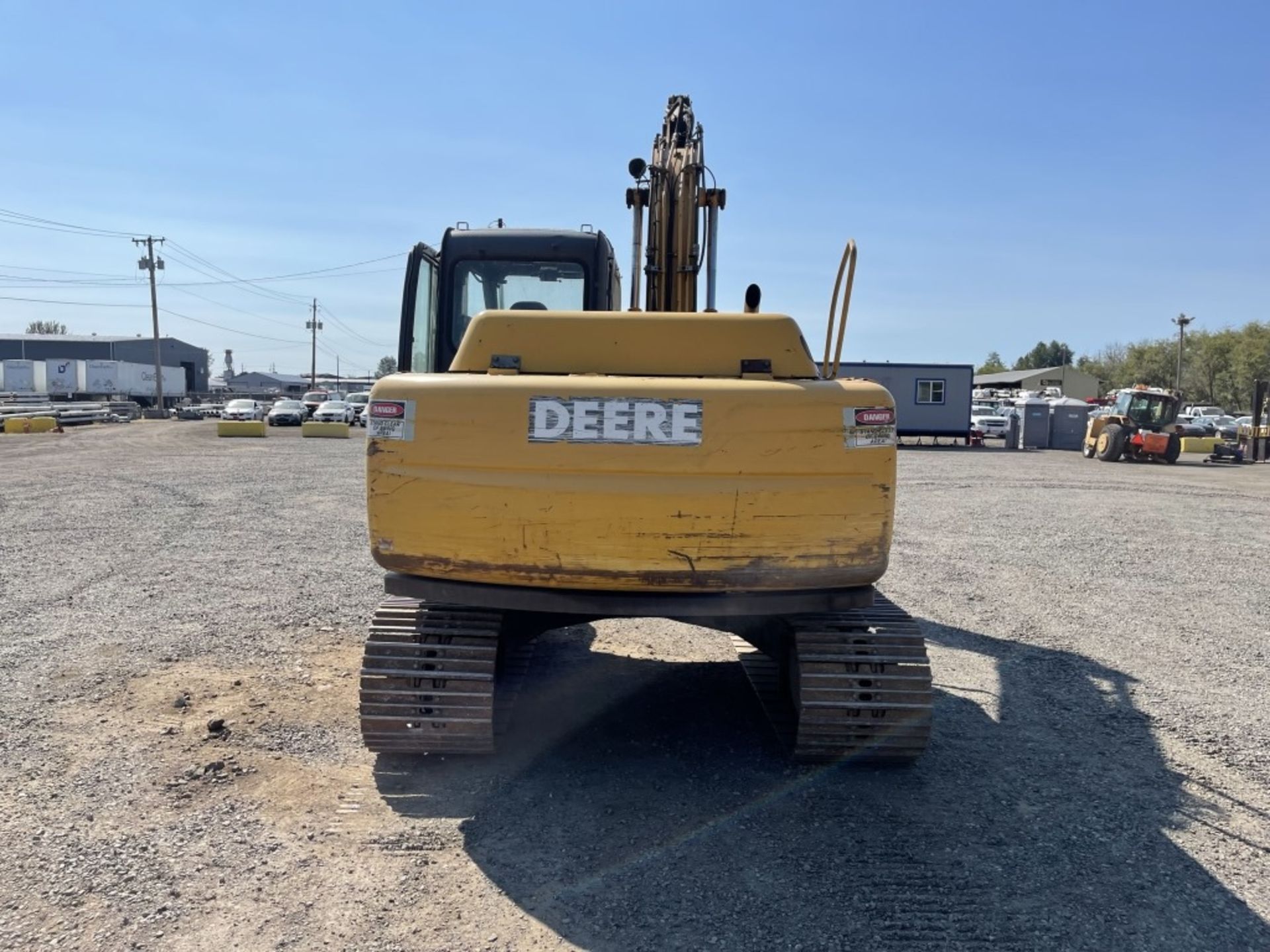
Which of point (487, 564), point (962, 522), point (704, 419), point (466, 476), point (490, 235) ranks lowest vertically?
point (962, 522)

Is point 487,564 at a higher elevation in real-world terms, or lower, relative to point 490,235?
lower

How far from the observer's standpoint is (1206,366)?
268 ft

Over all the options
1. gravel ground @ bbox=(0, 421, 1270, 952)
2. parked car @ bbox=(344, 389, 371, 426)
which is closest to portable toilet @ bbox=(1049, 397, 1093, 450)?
parked car @ bbox=(344, 389, 371, 426)

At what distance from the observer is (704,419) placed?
3867 mm

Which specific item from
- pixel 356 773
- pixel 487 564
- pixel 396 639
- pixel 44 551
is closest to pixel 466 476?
pixel 487 564

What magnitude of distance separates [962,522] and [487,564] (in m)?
11.0

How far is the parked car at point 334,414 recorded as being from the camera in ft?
141

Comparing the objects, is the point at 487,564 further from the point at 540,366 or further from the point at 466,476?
the point at 540,366

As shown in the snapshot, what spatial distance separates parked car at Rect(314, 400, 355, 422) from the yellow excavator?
40.5 m

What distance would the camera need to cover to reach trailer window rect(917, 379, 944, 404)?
35625 millimetres

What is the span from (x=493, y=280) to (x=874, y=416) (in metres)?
3.06

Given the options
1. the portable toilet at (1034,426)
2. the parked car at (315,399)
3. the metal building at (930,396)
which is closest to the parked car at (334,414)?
the parked car at (315,399)

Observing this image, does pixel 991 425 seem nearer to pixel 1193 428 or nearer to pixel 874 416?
pixel 1193 428

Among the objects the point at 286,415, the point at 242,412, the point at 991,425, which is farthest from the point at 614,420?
the point at 242,412
